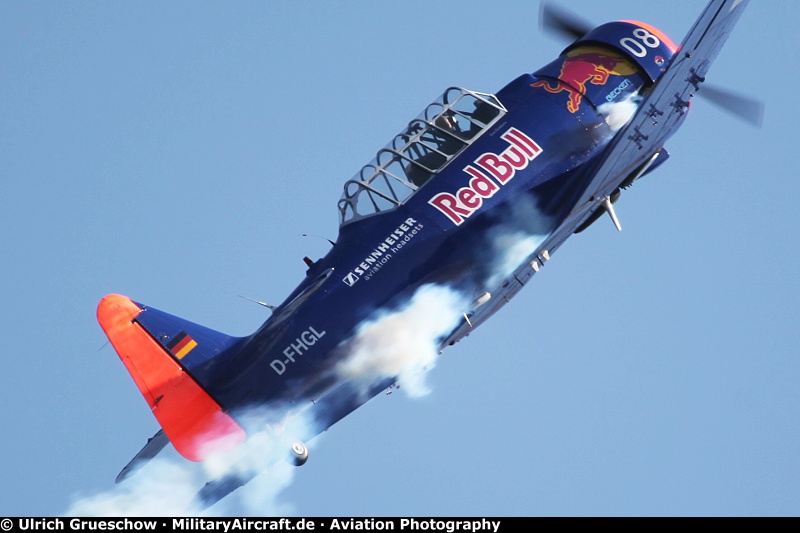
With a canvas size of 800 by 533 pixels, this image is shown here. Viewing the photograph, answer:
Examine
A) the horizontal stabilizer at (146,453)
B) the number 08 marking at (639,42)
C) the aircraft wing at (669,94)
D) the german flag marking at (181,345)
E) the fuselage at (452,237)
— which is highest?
the number 08 marking at (639,42)

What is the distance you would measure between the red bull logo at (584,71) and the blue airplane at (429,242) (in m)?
0.02

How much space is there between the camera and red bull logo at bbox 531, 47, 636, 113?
20.4 metres

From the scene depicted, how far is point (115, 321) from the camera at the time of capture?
60.7 ft

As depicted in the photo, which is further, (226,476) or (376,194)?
(376,194)

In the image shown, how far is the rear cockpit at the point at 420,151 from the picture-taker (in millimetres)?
19031

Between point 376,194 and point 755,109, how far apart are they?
496 cm

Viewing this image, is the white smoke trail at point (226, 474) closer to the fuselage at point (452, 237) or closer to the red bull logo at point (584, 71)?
the fuselage at point (452, 237)

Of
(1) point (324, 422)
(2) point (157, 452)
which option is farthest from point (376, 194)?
(2) point (157, 452)

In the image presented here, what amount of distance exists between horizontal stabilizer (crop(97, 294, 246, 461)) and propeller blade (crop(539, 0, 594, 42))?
758cm

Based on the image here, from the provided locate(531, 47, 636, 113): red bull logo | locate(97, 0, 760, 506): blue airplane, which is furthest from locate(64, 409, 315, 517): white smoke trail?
locate(531, 47, 636, 113): red bull logo
